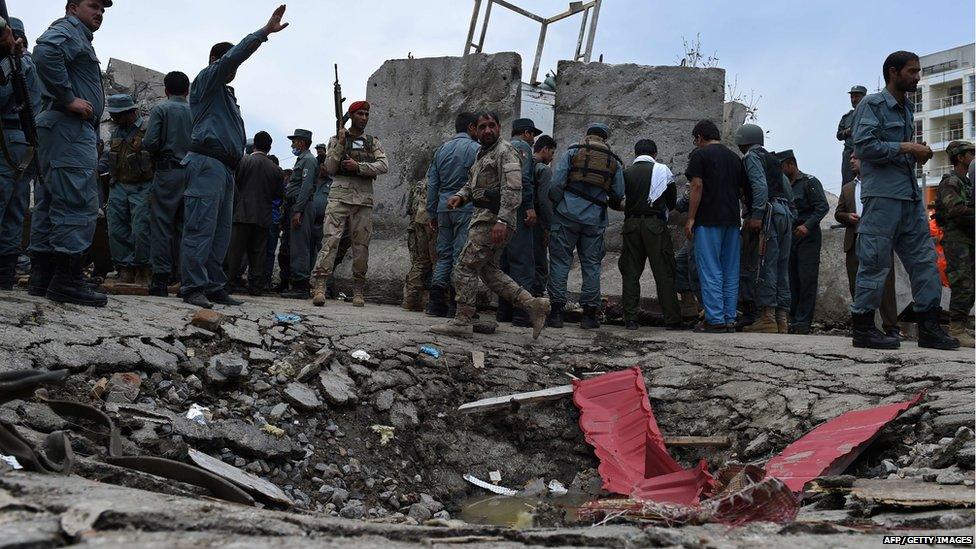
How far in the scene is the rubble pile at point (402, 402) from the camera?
361cm

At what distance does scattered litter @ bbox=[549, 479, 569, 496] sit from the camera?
446cm

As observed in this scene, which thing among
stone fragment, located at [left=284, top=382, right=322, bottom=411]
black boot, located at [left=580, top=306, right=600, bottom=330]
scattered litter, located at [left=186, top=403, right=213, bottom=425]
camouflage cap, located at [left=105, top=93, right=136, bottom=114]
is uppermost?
camouflage cap, located at [left=105, top=93, right=136, bottom=114]

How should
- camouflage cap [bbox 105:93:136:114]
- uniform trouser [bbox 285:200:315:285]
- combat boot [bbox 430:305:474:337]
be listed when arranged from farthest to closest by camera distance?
uniform trouser [bbox 285:200:315:285] < camouflage cap [bbox 105:93:136:114] < combat boot [bbox 430:305:474:337]

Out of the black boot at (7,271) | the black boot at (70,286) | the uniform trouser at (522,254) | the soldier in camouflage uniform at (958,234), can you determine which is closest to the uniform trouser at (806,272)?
the soldier in camouflage uniform at (958,234)

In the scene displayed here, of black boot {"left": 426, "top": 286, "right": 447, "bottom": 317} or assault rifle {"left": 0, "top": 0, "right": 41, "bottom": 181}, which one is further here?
black boot {"left": 426, "top": 286, "right": 447, "bottom": 317}

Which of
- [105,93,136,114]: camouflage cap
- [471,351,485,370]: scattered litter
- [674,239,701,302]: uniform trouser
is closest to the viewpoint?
[471,351,485,370]: scattered litter

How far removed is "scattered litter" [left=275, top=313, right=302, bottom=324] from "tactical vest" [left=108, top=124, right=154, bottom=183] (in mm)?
2078

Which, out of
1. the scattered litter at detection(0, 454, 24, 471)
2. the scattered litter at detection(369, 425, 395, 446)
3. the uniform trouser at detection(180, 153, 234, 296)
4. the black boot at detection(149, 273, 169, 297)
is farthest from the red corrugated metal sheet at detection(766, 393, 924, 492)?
the black boot at detection(149, 273, 169, 297)

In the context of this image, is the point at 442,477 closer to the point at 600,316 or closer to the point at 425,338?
the point at 425,338

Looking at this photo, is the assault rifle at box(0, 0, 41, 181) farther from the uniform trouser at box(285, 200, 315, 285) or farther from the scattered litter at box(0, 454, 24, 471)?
the uniform trouser at box(285, 200, 315, 285)

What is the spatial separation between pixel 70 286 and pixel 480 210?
8.42 feet

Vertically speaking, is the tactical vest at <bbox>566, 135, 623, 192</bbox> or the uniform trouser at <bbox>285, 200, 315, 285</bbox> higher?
the tactical vest at <bbox>566, 135, 623, 192</bbox>

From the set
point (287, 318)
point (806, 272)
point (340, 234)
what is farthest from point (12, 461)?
point (806, 272)

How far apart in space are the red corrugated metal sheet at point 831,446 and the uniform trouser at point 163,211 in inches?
182
